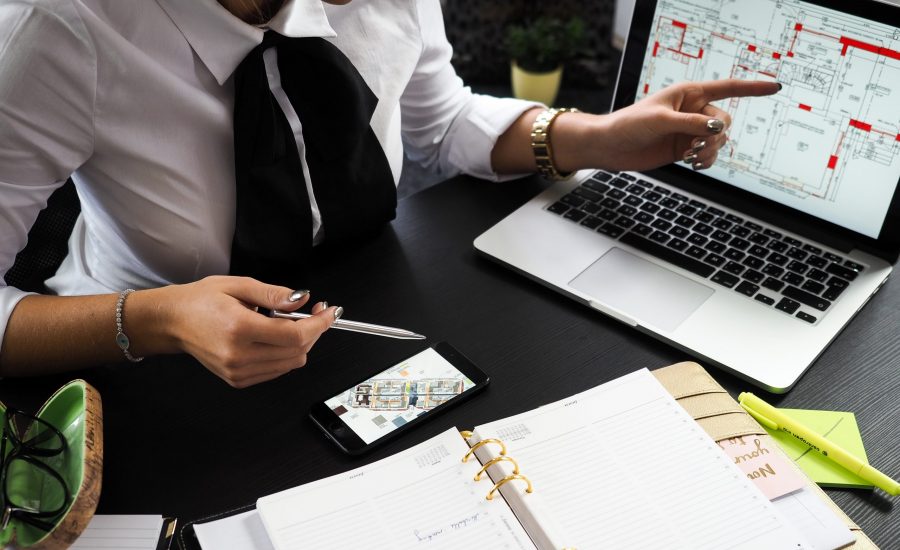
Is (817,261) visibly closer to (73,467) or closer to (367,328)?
(367,328)

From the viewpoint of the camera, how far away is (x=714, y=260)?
991 millimetres

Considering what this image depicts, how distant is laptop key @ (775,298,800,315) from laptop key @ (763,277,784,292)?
0.02 meters

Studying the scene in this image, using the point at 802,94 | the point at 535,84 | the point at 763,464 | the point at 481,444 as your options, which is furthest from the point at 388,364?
the point at 535,84

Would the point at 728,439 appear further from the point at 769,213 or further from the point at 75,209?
the point at 75,209

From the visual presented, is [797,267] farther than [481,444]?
Yes

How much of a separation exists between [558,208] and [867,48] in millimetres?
414

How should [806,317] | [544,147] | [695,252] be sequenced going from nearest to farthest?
1. [806,317]
2. [695,252]
3. [544,147]

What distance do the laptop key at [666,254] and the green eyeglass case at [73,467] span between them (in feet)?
2.16

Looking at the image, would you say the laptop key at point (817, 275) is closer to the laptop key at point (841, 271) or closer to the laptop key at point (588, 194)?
the laptop key at point (841, 271)

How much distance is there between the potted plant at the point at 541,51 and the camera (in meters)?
2.78

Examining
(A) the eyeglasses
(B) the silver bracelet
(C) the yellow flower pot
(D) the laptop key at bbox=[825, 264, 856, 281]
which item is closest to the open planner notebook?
(A) the eyeglasses

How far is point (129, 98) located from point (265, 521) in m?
0.49

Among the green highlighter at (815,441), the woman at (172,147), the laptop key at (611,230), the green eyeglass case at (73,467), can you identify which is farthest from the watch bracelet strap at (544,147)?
the green eyeglass case at (73,467)

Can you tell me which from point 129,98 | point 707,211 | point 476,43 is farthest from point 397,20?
point 476,43
